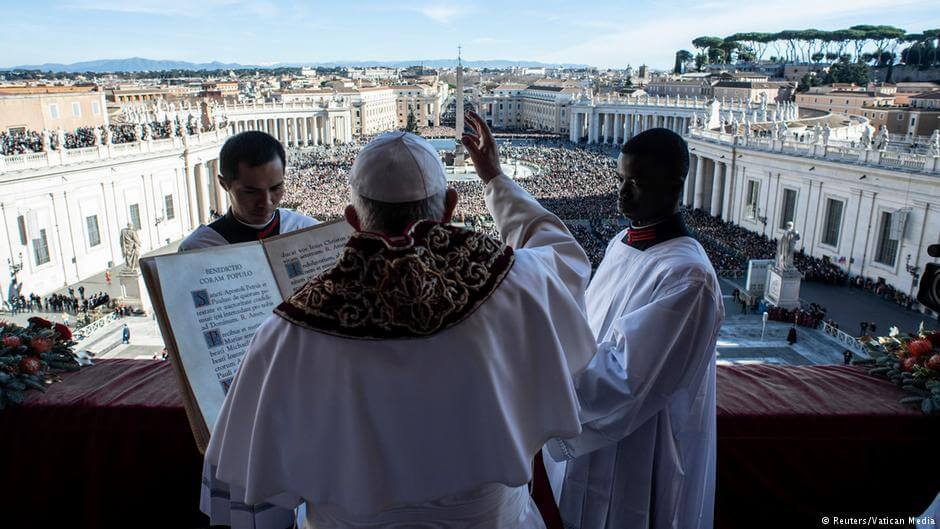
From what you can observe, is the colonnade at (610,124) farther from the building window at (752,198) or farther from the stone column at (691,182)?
the building window at (752,198)

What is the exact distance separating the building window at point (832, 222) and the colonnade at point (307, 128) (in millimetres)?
51261

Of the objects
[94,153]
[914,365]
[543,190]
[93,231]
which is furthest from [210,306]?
[543,190]

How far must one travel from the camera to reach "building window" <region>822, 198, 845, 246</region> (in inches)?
1052

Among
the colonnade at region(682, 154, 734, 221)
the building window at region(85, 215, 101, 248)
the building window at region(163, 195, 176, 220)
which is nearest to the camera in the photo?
the building window at region(85, 215, 101, 248)

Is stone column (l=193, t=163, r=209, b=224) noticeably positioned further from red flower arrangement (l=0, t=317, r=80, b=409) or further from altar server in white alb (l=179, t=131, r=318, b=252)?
altar server in white alb (l=179, t=131, r=318, b=252)

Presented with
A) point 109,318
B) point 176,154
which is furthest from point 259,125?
point 109,318

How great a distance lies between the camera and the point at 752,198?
1298 inches

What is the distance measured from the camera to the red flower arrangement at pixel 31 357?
3.12 metres

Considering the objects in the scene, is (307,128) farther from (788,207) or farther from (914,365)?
(914,365)

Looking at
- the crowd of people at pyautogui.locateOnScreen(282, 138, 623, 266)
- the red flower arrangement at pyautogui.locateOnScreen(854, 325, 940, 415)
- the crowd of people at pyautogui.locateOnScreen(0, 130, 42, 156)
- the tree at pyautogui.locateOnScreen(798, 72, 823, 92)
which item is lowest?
the crowd of people at pyautogui.locateOnScreen(282, 138, 623, 266)

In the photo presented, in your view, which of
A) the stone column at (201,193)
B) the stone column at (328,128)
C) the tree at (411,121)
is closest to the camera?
the stone column at (201,193)

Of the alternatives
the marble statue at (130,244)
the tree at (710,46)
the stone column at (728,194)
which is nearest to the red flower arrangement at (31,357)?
the marble statue at (130,244)

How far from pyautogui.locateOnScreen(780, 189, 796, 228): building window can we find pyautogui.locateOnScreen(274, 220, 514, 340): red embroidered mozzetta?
32.1 meters

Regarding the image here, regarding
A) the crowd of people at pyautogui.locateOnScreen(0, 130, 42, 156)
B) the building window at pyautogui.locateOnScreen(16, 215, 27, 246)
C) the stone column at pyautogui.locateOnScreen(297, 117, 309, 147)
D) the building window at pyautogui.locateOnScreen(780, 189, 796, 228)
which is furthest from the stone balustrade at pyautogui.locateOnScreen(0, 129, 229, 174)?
the stone column at pyautogui.locateOnScreen(297, 117, 309, 147)
